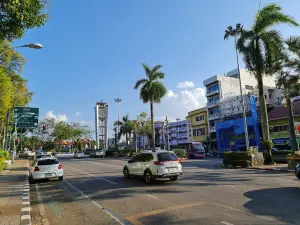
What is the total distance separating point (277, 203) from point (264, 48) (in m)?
17.5

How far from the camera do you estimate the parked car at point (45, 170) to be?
1658 cm

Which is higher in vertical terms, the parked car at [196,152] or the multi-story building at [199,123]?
the multi-story building at [199,123]

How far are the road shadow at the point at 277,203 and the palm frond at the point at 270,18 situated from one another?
1561 cm

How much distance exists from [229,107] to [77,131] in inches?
1894

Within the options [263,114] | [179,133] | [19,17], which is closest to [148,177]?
[19,17]

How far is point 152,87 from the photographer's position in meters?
39.8

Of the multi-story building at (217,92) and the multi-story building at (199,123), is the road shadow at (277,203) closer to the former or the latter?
the multi-story building at (217,92)

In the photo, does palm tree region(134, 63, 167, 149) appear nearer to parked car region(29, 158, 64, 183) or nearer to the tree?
parked car region(29, 158, 64, 183)

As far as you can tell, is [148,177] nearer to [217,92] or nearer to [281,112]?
[281,112]

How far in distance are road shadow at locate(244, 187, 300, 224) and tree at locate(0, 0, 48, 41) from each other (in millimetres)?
8573

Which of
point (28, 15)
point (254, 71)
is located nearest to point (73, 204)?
point (28, 15)

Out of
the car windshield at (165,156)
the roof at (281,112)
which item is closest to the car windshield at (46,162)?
the car windshield at (165,156)

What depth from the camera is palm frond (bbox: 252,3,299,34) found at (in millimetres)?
21672

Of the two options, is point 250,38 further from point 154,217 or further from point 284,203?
point 154,217
